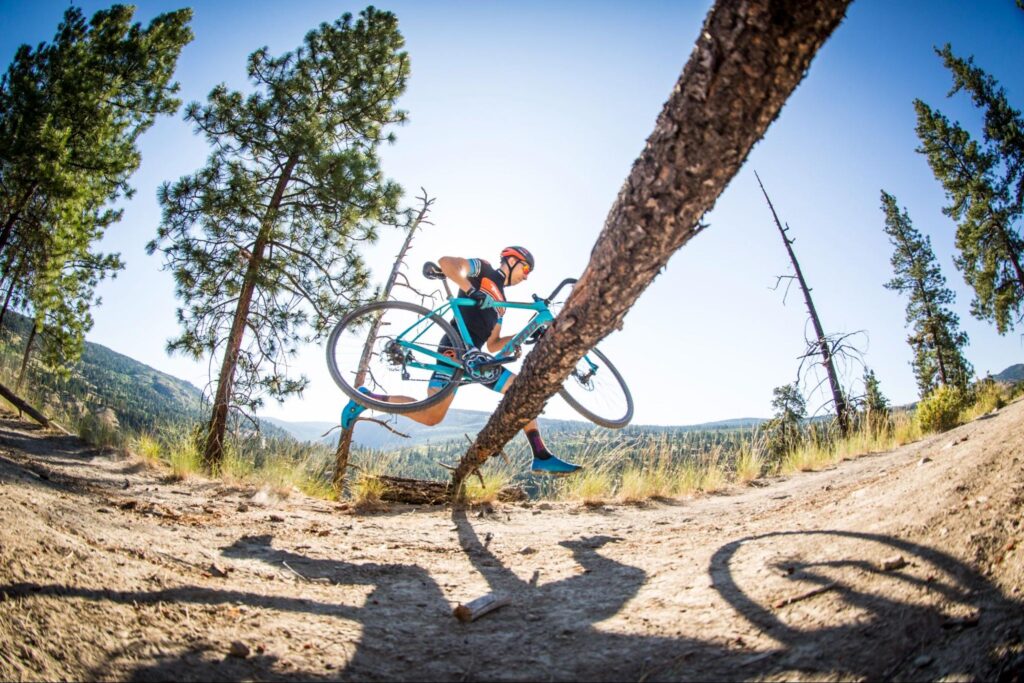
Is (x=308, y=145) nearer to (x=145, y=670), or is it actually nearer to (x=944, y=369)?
(x=145, y=670)

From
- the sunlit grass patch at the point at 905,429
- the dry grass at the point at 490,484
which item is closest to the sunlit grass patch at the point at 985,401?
the sunlit grass patch at the point at 905,429

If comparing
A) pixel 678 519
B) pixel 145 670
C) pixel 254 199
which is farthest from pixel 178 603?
pixel 254 199

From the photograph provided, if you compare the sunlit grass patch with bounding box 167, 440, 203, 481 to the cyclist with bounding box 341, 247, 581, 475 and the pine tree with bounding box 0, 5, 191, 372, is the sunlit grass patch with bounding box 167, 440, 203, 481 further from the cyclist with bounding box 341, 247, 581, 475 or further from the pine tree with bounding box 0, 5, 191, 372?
the pine tree with bounding box 0, 5, 191, 372

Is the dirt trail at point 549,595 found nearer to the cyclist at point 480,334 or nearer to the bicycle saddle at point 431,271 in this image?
the cyclist at point 480,334

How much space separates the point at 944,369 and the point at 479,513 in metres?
31.9

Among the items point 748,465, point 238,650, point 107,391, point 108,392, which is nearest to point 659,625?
point 238,650

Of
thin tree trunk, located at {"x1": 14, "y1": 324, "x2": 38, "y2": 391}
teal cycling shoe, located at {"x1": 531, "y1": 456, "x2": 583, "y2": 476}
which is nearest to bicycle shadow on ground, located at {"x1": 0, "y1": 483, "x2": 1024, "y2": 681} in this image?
teal cycling shoe, located at {"x1": 531, "y1": 456, "x2": 583, "y2": 476}

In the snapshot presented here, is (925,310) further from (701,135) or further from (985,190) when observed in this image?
(701,135)

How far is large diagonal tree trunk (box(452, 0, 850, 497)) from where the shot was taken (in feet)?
5.24

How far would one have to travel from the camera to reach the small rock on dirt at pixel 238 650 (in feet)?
5.09

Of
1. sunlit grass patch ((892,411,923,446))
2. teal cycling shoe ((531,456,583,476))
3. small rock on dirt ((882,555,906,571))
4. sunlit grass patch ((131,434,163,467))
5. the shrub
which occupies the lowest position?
sunlit grass patch ((131,434,163,467))

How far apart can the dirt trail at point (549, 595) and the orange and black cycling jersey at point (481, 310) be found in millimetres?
2327

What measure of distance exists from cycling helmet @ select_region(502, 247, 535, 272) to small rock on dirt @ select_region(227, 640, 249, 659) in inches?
178

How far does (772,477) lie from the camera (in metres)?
6.48
